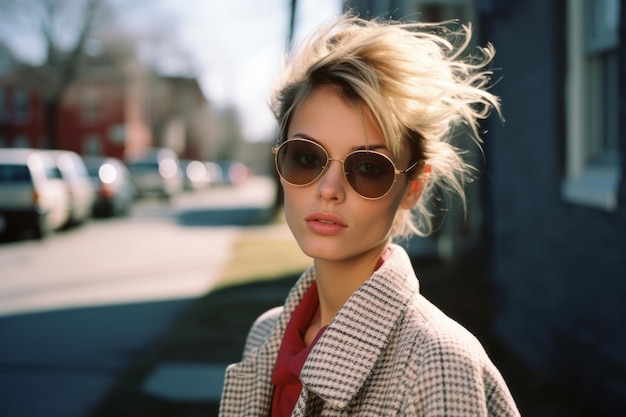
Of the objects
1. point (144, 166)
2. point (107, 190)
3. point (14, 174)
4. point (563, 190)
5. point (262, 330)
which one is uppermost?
point (262, 330)

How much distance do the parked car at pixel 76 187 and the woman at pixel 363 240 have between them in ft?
53.1

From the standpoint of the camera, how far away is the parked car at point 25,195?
45.9 feet

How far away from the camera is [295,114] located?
70.0 inches

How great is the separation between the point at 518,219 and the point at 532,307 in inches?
30.4

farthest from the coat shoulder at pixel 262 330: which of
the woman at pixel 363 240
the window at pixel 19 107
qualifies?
the window at pixel 19 107

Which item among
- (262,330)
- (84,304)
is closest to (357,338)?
(262,330)

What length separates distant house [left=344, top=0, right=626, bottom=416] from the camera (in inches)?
159

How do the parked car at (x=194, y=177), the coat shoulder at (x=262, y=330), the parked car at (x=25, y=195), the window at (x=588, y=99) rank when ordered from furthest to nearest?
1. the parked car at (x=194, y=177)
2. the parked car at (x=25, y=195)
3. the window at (x=588, y=99)
4. the coat shoulder at (x=262, y=330)

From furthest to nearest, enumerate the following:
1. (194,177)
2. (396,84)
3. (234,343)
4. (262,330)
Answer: (194,177) < (234,343) < (262,330) < (396,84)

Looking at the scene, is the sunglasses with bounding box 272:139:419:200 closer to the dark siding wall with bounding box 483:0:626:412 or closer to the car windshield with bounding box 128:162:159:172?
the dark siding wall with bounding box 483:0:626:412

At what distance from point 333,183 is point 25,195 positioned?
13.8 m

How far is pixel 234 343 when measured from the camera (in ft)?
20.3

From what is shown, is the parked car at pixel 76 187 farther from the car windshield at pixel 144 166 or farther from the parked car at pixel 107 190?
the car windshield at pixel 144 166

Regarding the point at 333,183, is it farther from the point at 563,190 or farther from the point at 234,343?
the point at 234,343
